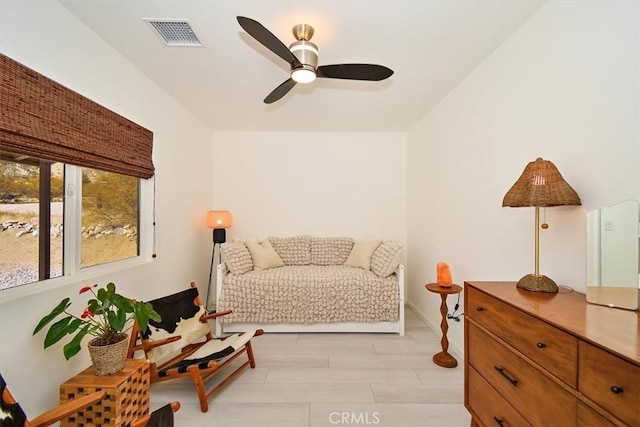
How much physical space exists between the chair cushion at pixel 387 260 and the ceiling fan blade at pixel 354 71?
6.28 ft

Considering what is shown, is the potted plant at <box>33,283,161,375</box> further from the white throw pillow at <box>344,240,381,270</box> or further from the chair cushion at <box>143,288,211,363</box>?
the white throw pillow at <box>344,240,381,270</box>

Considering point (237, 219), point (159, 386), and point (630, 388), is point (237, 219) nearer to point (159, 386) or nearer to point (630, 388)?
point (159, 386)

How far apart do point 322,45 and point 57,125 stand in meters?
1.73

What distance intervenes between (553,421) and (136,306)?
2025 mm

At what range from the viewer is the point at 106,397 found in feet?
4.81

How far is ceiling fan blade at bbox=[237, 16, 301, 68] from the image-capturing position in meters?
1.42

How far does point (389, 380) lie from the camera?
2186 mm

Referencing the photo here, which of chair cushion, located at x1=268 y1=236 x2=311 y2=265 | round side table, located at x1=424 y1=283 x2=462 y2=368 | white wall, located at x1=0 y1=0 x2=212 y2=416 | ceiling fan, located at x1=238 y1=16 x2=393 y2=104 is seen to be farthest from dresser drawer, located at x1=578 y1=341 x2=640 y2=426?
chair cushion, located at x1=268 y1=236 x2=311 y2=265

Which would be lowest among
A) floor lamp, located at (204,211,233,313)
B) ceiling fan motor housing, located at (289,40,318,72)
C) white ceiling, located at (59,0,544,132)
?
floor lamp, located at (204,211,233,313)

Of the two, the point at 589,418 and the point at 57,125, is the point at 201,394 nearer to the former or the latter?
the point at 57,125

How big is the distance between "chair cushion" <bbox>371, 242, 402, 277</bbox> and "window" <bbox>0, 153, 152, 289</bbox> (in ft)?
8.15

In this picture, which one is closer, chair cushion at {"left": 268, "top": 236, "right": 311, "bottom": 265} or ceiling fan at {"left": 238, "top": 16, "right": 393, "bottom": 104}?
ceiling fan at {"left": 238, "top": 16, "right": 393, "bottom": 104}

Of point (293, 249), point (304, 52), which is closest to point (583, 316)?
point (304, 52)

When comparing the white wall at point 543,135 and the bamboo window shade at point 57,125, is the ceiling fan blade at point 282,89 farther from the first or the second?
the white wall at point 543,135
